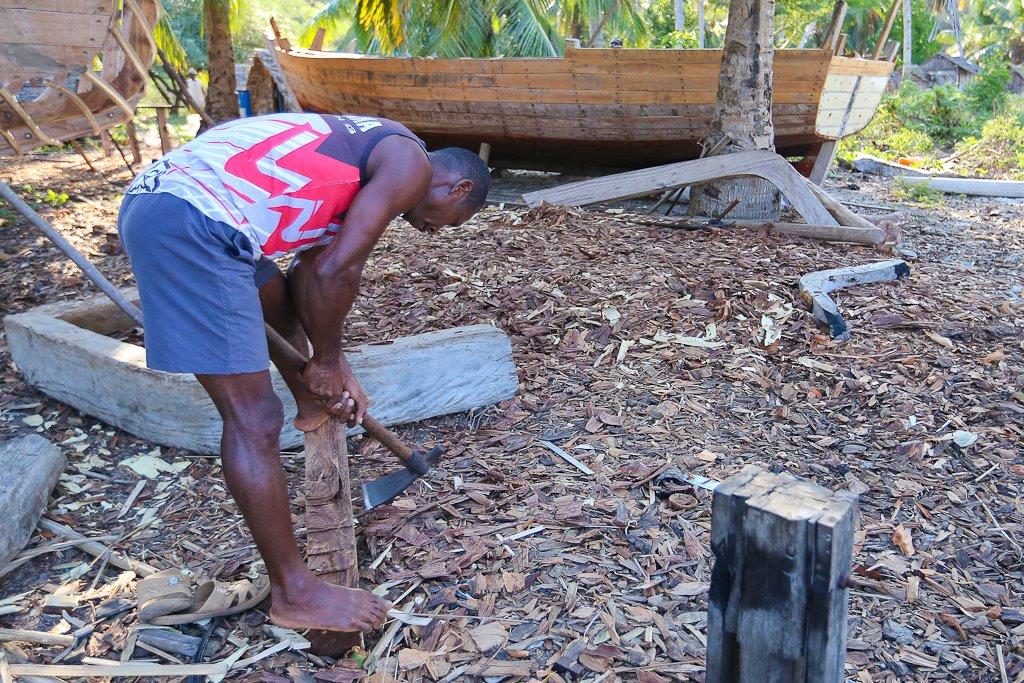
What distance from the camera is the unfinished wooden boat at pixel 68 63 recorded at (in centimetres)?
434

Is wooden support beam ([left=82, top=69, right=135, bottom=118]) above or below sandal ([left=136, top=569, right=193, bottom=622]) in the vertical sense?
above

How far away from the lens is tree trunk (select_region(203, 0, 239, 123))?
37.2ft

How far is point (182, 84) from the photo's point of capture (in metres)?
8.38

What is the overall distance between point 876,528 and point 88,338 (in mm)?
3568

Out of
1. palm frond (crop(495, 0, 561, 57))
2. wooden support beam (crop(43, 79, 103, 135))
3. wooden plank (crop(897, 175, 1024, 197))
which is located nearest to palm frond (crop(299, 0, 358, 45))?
palm frond (crop(495, 0, 561, 57))

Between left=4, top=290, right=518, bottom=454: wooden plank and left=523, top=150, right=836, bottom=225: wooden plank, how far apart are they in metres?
2.89

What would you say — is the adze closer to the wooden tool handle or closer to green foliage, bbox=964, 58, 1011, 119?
the wooden tool handle

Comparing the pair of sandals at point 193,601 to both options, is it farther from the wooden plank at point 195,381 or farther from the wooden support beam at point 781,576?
the wooden support beam at point 781,576

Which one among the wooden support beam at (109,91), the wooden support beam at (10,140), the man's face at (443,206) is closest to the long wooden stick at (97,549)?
the man's face at (443,206)

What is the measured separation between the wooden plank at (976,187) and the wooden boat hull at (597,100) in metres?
1.14

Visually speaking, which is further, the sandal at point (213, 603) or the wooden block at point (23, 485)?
the wooden block at point (23, 485)

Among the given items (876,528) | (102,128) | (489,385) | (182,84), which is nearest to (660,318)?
(489,385)

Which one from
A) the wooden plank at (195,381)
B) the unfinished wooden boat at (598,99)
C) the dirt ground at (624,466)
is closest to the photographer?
the dirt ground at (624,466)

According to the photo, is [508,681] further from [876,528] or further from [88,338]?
[88,338]
